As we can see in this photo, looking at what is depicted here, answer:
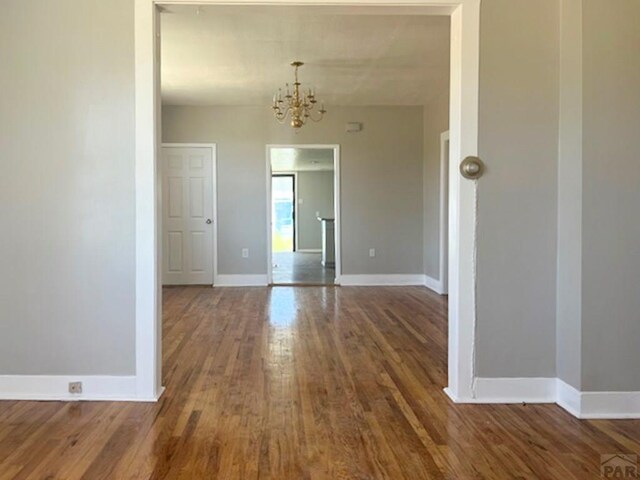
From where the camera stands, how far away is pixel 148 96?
9.14 feet

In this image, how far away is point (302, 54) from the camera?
4.76 m

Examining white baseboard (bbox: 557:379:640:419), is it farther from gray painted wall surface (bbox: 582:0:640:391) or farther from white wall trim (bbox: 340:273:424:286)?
white wall trim (bbox: 340:273:424:286)

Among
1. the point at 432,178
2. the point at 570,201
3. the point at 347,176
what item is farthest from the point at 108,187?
the point at 432,178

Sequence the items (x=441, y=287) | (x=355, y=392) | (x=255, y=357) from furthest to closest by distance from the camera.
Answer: (x=441, y=287)
(x=255, y=357)
(x=355, y=392)

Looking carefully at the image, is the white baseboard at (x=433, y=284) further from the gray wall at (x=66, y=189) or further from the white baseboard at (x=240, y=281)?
the gray wall at (x=66, y=189)

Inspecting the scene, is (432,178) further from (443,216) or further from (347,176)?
(347,176)

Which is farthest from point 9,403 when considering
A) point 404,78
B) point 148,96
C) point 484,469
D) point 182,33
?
point 404,78

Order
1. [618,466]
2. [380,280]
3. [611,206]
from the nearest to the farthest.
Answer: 1. [618,466]
2. [611,206]
3. [380,280]

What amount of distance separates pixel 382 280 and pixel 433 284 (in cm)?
78

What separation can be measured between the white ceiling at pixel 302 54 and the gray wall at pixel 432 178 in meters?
0.24

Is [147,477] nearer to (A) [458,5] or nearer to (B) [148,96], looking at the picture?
(B) [148,96]

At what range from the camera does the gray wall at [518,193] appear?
110 inches

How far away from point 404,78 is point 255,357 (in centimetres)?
365

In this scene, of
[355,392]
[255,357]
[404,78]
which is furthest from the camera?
[404,78]
